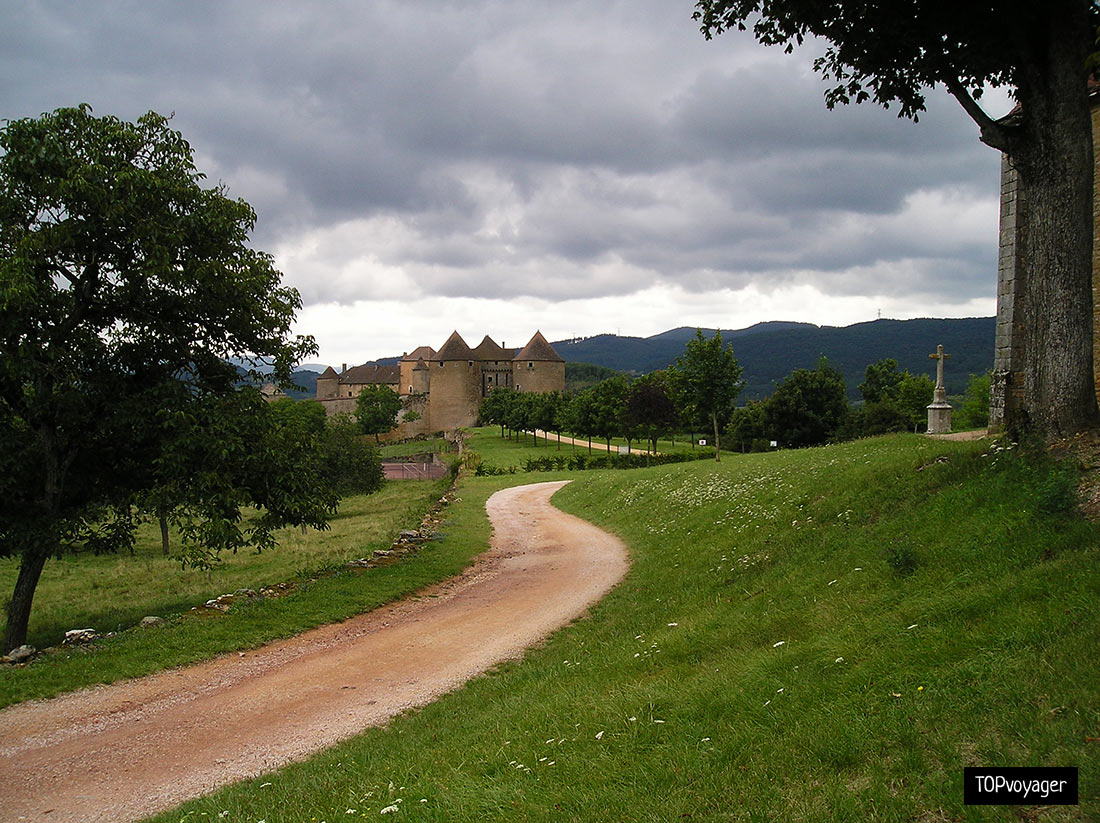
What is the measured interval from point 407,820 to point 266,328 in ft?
36.9

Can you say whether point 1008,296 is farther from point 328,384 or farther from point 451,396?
point 328,384

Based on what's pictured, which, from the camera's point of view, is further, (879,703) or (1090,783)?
(879,703)

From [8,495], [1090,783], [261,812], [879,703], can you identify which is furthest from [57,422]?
[1090,783]

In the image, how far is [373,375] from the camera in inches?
4872

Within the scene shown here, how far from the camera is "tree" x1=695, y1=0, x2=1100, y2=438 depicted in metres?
8.45

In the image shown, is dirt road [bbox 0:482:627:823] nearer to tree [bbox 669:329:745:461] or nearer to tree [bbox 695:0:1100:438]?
tree [bbox 695:0:1100:438]

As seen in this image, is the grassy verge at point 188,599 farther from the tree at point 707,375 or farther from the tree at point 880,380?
the tree at point 880,380

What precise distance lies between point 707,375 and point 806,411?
33817 mm

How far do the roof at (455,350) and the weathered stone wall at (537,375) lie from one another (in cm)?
669

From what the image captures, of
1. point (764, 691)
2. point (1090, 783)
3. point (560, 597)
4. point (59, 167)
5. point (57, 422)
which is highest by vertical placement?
point (59, 167)

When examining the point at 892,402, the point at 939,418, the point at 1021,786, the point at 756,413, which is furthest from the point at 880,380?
the point at 1021,786

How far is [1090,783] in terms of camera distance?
340 centimetres

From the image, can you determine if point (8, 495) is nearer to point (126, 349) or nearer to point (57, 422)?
point (57, 422)

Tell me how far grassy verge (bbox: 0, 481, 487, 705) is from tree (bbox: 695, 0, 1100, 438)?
1070 cm
